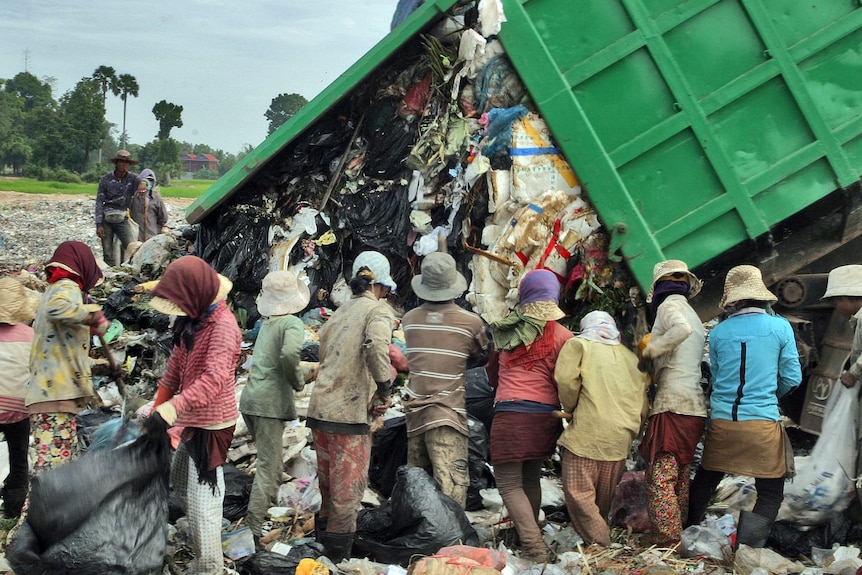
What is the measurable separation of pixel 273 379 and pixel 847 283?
2.62m

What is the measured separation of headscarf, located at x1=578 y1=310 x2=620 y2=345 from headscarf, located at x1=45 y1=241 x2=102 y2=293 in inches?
90.0

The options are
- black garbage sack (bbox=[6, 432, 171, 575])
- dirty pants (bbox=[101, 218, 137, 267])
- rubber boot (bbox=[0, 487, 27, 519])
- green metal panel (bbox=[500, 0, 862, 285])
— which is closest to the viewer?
black garbage sack (bbox=[6, 432, 171, 575])

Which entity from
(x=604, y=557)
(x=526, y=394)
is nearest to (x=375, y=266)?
(x=526, y=394)

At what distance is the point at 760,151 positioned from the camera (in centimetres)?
486

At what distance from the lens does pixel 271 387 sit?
12.8 feet

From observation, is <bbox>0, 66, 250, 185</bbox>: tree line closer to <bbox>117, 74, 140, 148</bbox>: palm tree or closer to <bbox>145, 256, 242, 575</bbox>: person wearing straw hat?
<bbox>117, 74, 140, 148</bbox>: palm tree

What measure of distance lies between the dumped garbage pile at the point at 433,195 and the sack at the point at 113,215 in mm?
2952

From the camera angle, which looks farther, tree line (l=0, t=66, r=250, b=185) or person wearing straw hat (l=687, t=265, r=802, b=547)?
tree line (l=0, t=66, r=250, b=185)

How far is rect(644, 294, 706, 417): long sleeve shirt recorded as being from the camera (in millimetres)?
3646

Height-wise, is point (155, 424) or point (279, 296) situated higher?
point (279, 296)

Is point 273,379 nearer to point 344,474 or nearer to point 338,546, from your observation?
point 344,474

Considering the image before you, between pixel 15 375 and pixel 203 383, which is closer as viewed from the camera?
pixel 203 383

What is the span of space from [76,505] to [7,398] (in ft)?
4.51

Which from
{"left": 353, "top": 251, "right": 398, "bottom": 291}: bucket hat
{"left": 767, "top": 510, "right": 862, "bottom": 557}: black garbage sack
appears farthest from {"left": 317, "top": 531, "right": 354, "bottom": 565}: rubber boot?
{"left": 767, "top": 510, "right": 862, "bottom": 557}: black garbage sack
